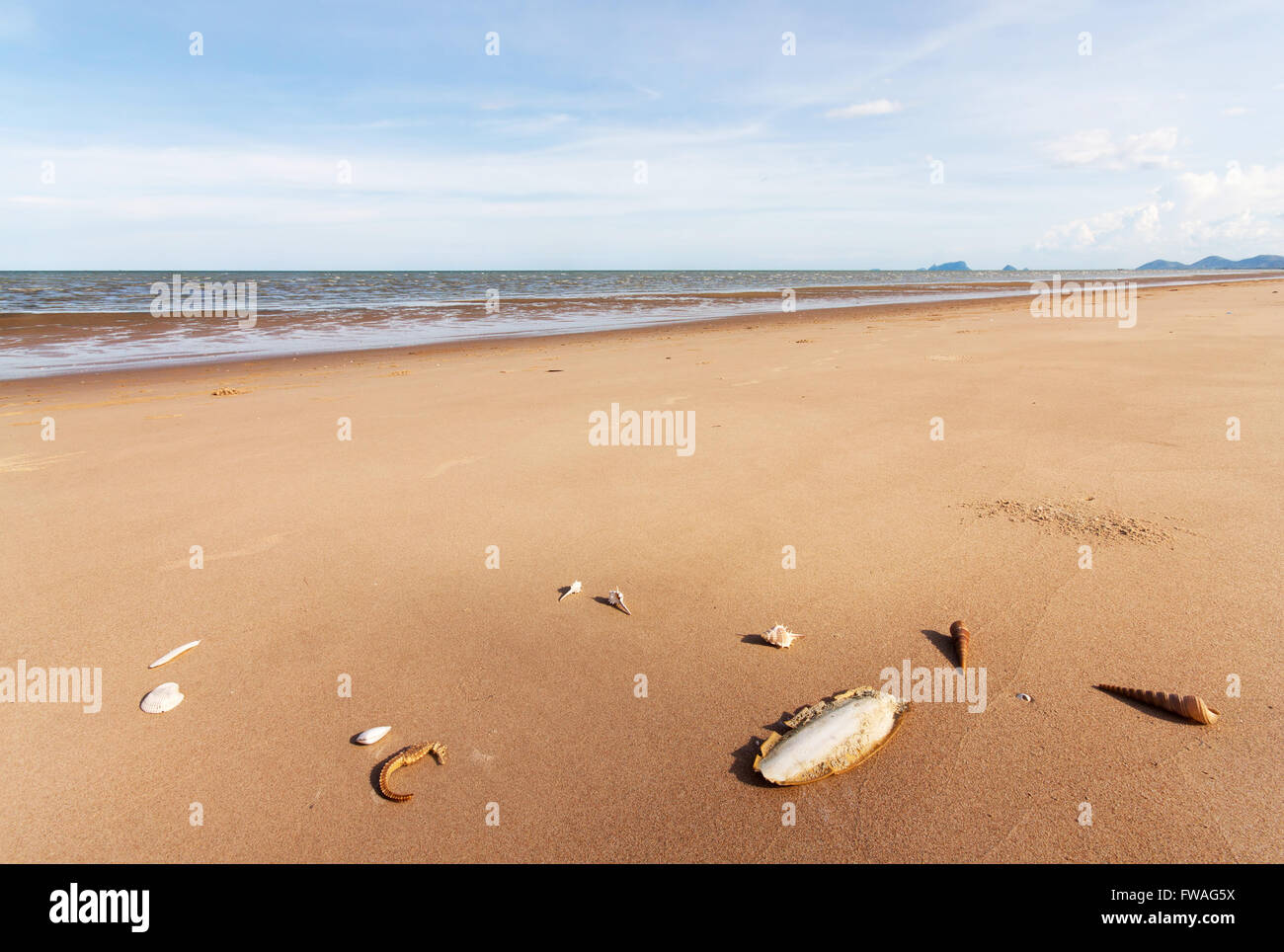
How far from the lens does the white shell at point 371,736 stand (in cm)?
245

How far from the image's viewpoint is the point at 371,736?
96.8 inches

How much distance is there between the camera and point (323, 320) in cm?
2173

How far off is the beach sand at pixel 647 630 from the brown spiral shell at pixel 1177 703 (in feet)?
0.14

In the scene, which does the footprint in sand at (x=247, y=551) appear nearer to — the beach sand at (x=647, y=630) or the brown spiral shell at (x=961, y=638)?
the beach sand at (x=647, y=630)

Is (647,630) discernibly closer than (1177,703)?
No

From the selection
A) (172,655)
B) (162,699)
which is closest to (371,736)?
(162,699)

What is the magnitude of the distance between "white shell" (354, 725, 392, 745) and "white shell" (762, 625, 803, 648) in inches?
64.5

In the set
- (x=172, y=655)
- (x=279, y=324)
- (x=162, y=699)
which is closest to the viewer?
(x=162, y=699)
